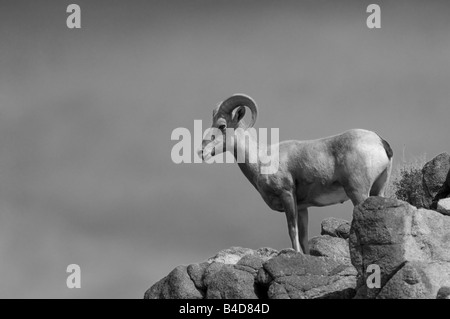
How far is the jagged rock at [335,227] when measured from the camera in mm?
28734

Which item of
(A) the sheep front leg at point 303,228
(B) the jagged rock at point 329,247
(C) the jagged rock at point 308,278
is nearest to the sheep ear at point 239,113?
(A) the sheep front leg at point 303,228

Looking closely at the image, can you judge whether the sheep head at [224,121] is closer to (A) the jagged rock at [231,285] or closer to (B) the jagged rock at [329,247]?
(B) the jagged rock at [329,247]

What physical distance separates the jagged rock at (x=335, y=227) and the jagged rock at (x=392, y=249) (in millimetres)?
8342

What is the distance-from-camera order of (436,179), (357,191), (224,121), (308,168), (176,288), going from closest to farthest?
(357,191) → (176,288) → (308,168) → (224,121) → (436,179)

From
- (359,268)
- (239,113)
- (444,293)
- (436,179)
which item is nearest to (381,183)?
(239,113)

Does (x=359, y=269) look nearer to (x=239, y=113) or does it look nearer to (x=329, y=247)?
(x=329, y=247)

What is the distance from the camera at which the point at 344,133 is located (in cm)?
2467

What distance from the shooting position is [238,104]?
26375mm

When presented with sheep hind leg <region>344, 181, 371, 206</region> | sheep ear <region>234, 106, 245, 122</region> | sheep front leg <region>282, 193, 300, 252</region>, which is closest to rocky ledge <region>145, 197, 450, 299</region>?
sheep front leg <region>282, 193, 300, 252</region>

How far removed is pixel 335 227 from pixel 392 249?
10.1 m

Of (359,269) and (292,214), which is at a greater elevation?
(292,214)
